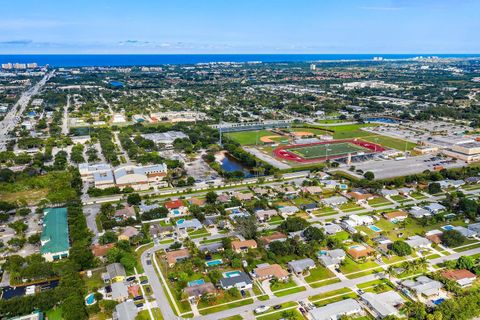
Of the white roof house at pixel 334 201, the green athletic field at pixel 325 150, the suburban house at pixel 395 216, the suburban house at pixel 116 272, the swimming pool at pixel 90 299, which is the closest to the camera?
the swimming pool at pixel 90 299

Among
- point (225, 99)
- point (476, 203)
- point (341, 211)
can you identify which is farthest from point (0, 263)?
point (225, 99)

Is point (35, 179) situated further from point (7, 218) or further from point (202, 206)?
point (202, 206)

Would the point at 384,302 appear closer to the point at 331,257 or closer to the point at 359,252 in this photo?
the point at 331,257

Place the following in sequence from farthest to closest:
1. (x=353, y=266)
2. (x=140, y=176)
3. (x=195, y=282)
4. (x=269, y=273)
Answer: (x=140, y=176), (x=353, y=266), (x=269, y=273), (x=195, y=282)

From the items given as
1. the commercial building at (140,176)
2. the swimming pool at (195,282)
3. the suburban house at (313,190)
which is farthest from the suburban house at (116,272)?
the suburban house at (313,190)

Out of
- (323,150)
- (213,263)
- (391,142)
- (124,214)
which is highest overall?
(391,142)

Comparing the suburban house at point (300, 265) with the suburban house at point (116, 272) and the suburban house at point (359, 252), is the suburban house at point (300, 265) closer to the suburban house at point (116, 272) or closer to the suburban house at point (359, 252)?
the suburban house at point (359, 252)

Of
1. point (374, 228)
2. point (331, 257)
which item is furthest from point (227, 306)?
point (374, 228)
